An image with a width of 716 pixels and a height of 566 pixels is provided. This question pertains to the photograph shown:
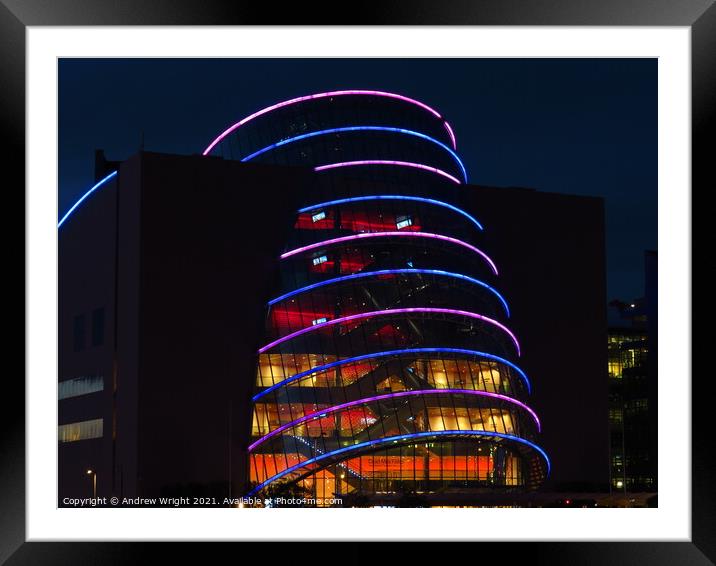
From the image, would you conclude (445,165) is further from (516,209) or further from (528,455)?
(528,455)

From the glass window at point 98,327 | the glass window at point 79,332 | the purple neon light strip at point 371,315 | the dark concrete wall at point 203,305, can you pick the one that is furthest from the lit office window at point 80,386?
the purple neon light strip at point 371,315

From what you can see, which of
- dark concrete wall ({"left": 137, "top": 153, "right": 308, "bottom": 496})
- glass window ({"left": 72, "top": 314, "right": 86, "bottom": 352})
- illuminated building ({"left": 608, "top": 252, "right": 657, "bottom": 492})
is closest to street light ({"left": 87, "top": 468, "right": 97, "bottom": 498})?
dark concrete wall ({"left": 137, "top": 153, "right": 308, "bottom": 496})

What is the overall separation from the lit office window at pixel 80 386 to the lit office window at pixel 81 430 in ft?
3.84

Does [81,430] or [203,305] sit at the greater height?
[203,305]

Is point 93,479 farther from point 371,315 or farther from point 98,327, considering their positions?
point 371,315

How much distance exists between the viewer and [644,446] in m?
82.9

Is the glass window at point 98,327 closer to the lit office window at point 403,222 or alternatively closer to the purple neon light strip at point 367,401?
the purple neon light strip at point 367,401

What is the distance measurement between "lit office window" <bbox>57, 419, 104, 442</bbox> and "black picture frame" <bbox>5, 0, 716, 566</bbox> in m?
32.2

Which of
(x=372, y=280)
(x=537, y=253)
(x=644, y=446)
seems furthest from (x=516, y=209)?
(x=644, y=446)

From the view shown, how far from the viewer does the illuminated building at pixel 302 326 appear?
3716 cm

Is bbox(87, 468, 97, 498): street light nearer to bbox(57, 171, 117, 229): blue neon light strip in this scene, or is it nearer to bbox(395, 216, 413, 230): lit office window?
bbox(57, 171, 117, 229): blue neon light strip

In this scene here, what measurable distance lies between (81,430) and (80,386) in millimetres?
1734

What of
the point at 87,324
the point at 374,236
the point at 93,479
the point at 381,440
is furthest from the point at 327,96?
the point at 93,479

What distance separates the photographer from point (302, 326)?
38531mm
